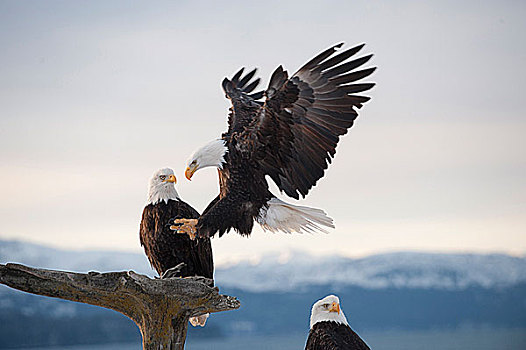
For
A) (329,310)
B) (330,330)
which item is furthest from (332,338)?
(329,310)

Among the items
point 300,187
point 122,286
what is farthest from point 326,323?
point 122,286

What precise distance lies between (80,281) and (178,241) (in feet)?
2.38

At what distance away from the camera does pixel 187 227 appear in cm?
294

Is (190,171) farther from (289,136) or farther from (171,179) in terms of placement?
(289,136)

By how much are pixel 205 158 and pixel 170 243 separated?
1.64 ft

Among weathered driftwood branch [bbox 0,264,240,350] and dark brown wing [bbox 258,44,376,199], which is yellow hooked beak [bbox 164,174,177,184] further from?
weathered driftwood branch [bbox 0,264,240,350]

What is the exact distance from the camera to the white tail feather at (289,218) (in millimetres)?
3137

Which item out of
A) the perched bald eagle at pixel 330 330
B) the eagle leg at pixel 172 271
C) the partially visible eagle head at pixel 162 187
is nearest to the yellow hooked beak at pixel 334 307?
the perched bald eagle at pixel 330 330

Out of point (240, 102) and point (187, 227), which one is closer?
point (187, 227)

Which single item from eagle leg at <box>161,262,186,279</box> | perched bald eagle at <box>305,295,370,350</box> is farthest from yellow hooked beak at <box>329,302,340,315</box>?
eagle leg at <box>161,262,186,279</box>

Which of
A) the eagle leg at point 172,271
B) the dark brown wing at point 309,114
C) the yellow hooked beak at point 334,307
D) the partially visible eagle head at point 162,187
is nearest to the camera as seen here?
the dark brown wing at point 309,114

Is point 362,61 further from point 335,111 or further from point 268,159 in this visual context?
point 268,159

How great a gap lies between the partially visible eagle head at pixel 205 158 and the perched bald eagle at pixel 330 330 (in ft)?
3.64

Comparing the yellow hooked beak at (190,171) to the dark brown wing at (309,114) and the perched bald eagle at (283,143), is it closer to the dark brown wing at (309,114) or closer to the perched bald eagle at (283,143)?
the perched bald eagle at (283,143)
